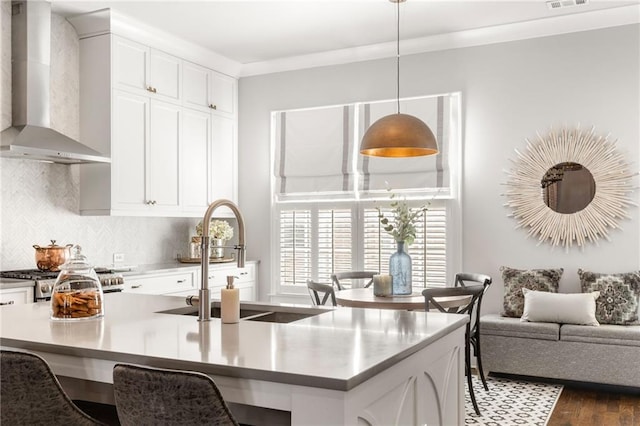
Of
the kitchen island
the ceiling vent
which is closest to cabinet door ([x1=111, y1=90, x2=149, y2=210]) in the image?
the kitchen island

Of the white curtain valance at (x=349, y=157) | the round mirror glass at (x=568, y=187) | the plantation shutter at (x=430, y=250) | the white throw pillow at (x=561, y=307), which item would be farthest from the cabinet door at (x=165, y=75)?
the white throw pillow at (x=561, y=307)

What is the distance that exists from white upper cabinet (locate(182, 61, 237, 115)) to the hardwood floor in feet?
13.3

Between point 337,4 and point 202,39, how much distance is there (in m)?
1.50

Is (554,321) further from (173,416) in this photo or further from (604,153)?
(173,416)

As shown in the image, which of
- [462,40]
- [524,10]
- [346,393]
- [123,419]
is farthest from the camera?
[462,40]

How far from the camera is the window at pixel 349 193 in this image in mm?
5480

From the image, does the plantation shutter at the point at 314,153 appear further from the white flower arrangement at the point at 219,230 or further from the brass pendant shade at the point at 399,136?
the brass pendant shade at the point at 399,136

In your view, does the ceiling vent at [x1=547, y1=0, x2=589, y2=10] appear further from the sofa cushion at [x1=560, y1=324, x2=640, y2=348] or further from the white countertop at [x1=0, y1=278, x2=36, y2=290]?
the white countertop at [x1=0, y1=278, x2=36, y2=290]

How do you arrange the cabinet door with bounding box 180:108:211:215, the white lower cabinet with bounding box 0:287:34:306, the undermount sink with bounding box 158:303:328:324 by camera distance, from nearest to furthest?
the undermount sink with bounding box 158:303:328:324
the white lower cabinet with bounding box 0:287:34:306
the cabinet door with bounding box 180:108:211:215

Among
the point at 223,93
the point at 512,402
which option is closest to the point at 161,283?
the point at 223,93

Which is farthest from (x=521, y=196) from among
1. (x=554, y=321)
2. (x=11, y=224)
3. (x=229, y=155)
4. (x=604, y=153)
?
(x=11, y=224)

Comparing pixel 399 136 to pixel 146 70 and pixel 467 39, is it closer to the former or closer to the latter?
pixel 467 39

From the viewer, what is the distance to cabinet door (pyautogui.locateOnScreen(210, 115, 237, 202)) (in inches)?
241

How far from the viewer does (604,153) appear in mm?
4871
